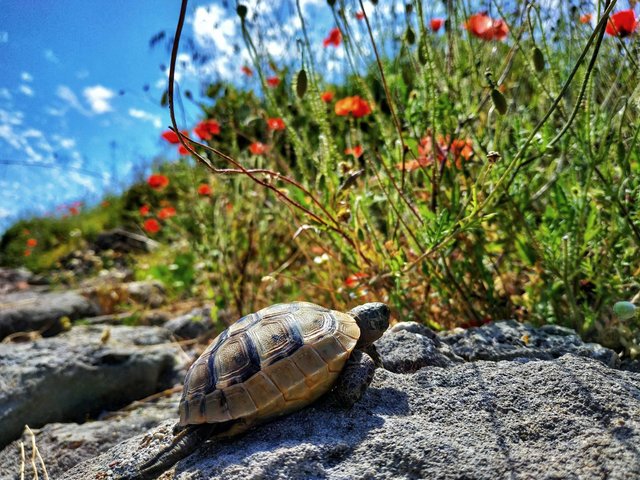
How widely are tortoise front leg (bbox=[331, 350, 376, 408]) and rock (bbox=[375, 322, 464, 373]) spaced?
242 millimetres

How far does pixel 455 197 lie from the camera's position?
2.38 meters

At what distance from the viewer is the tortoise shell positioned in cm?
164

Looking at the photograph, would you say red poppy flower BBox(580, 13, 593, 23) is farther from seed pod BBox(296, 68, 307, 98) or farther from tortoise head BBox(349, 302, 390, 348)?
tortoise head BBox(349, 302, 390, 348)

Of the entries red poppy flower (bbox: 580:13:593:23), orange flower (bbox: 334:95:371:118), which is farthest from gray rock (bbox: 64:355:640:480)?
red poppy flower (bbox: 580:13:593:23)

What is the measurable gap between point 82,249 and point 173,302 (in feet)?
16.5

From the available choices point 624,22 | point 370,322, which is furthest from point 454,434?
point 624,22

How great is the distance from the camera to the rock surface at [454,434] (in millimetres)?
1383

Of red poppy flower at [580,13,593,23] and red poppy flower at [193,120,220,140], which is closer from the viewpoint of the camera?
red poppy flower at [580,13,593,23]

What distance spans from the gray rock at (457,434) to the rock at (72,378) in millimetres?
1377

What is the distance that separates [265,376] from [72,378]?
2029mm

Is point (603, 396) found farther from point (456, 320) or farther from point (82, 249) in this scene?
point (82, 249)

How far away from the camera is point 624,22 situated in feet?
7.02

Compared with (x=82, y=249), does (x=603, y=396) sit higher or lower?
lower

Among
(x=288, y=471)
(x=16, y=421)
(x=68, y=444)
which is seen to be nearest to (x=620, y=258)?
(x=288, y=471)
